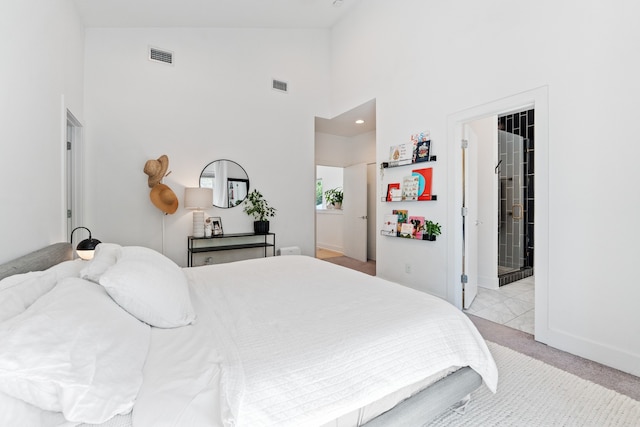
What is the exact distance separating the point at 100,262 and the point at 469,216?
10.8 feet

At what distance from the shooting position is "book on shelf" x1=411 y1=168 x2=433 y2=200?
3402 mm

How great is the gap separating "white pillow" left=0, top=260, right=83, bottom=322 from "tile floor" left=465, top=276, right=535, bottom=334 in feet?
11.1

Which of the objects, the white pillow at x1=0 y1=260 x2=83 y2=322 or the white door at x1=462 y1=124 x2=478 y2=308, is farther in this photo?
the white door at x1=462 y1=124 x2=478 y2=308

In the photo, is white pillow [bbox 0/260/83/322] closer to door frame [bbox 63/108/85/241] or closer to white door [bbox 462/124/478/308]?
door frame [bbox 63/108/85/241]

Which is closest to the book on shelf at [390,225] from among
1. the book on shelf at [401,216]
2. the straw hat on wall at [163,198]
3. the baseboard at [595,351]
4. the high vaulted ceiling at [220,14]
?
the book on shelf at [401,216]

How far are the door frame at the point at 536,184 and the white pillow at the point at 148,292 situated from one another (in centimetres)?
264

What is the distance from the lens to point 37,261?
5.33 ft

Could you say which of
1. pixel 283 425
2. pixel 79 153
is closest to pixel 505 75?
pixel 283 425

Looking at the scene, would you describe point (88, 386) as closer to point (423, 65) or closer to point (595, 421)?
point (595, 421)

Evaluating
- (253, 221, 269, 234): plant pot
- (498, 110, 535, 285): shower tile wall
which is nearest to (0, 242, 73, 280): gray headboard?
(253, 221, 269, 234): plant pot

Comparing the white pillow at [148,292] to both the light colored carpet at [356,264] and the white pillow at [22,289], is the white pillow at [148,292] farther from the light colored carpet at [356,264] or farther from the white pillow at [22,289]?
the light colored carpet at [356,264]

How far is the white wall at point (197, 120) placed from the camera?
3592mm

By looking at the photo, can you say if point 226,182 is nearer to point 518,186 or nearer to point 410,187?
point 410,187

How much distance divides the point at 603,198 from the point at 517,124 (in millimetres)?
3204
